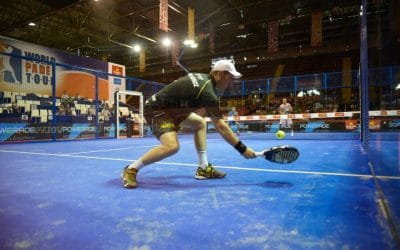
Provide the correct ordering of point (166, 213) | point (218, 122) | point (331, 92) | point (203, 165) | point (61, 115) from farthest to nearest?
1. point (331, 92)
2. point (61, 115)
3. point (203, 165)
4. point (218, 122)
5. point (166, 213)

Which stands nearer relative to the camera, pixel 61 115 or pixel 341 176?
pixel 341 176

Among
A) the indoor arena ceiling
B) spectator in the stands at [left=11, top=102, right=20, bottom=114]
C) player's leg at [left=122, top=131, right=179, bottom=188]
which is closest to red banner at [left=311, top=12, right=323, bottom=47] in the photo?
the indoor arena ceiling

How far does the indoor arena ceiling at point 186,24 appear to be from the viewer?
18750 mm

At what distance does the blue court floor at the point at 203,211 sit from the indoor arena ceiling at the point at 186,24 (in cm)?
1401

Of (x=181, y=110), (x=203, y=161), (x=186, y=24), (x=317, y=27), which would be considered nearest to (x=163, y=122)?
(x=181, y=110)

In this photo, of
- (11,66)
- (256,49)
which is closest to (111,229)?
(11,66)

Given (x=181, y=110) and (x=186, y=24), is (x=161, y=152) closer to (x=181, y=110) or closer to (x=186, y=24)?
(x=181, y=110)

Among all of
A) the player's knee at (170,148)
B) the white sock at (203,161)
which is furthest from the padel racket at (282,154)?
the player's knee at (170,148)

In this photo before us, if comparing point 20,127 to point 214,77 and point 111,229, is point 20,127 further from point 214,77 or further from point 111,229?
point 111,229

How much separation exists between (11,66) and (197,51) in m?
17.6

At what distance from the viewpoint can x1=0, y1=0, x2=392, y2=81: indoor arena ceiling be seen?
18750 mm

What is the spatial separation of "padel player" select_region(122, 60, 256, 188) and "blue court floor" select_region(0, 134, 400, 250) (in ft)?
0.86

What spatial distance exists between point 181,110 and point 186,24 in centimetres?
2057

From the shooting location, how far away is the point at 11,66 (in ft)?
51.1
